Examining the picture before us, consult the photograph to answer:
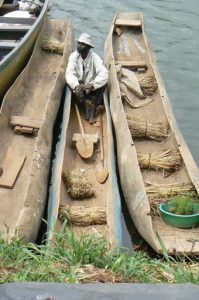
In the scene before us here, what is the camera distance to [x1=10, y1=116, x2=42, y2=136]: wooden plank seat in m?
7.27

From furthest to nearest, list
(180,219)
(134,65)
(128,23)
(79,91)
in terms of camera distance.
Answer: (128,23), (134,65), (79,91), (180,219)

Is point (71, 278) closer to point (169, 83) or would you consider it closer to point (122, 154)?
point (122, 154)

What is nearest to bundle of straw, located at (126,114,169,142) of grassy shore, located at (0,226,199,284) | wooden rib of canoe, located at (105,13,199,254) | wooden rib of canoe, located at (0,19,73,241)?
wooden rib of canoe, located at (105,13,199,254)

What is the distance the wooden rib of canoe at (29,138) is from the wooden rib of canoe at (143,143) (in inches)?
36.7

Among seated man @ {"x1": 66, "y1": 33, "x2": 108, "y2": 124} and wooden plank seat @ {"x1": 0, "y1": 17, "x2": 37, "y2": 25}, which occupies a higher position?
wooden plank seat @ {"x1": 0, "y1": 17, "x2": 37, "y2": 25}

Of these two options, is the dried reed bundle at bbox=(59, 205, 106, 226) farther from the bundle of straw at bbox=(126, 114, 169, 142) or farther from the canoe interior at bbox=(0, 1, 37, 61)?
the canoe interior at bbox=(0, 1, 37, 61)

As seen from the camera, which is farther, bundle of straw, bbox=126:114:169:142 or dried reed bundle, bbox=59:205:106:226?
bundle of straw, bbox=126:114:169:142

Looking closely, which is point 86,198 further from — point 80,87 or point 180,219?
point 80,87

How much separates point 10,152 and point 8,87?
197 centimetres

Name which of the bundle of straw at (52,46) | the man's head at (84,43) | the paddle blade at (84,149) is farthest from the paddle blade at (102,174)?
the bundle of straw at (52,46)

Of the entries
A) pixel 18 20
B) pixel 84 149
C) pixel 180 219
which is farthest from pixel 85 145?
pixel 18 20

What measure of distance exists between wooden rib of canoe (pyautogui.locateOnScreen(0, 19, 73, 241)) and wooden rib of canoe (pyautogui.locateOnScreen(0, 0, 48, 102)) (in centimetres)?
19

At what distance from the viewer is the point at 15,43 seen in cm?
881

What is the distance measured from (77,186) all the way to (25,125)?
1694mm
